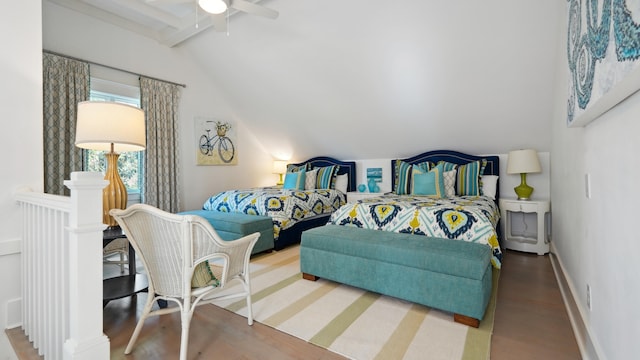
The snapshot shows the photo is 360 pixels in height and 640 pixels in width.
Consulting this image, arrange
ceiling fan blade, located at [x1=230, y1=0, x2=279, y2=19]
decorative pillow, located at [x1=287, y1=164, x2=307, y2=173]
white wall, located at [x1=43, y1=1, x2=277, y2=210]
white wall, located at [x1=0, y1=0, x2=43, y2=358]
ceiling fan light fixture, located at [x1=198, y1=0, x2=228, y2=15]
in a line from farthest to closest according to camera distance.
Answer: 1. decorative pillow, located at [x1=287, y1=164, x2=307, y2=173]
2. white wall, located at [x1=43, y1=1, x2=277, y2=210]
3. ceiling fan blade, located at [x1=230, y1=0, x2=279, y2=19]
4. ceiling fan light fixture, located at [x1=198, y1=0, x2=228, y2=15]
5. white wall, located at [x1=0, y1=0, x2=43, y2=358]

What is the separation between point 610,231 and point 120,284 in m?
2.77

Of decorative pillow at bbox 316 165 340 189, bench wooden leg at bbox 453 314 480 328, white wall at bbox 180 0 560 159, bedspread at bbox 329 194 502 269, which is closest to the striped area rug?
Result: bench wooden leg at bbox 453 314 480 328

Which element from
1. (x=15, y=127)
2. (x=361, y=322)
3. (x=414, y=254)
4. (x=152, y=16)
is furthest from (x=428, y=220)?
(x=152, y=16)

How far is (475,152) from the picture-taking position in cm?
420

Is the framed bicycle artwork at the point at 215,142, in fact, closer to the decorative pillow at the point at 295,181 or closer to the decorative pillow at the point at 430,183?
the decorative pillow at the point at 295,181

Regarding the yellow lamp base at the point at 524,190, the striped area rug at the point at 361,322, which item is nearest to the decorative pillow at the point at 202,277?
the striped area rug at the point at 361,322

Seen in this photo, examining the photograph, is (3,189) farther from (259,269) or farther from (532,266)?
(532,266)

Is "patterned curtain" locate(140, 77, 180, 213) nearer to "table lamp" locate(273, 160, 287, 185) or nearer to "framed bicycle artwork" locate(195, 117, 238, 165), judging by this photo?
"framed bicycle artwork" locate(195, 117, 238, 165)

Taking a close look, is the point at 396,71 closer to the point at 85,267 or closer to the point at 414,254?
the point at 414,254

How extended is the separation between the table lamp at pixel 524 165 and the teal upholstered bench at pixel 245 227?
10.1 feet

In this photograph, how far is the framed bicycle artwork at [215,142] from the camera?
15.6ft

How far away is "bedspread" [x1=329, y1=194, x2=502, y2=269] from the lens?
2221 mm

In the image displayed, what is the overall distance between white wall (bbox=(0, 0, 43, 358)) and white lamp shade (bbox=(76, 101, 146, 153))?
9.9 inches

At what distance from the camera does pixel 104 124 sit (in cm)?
180
